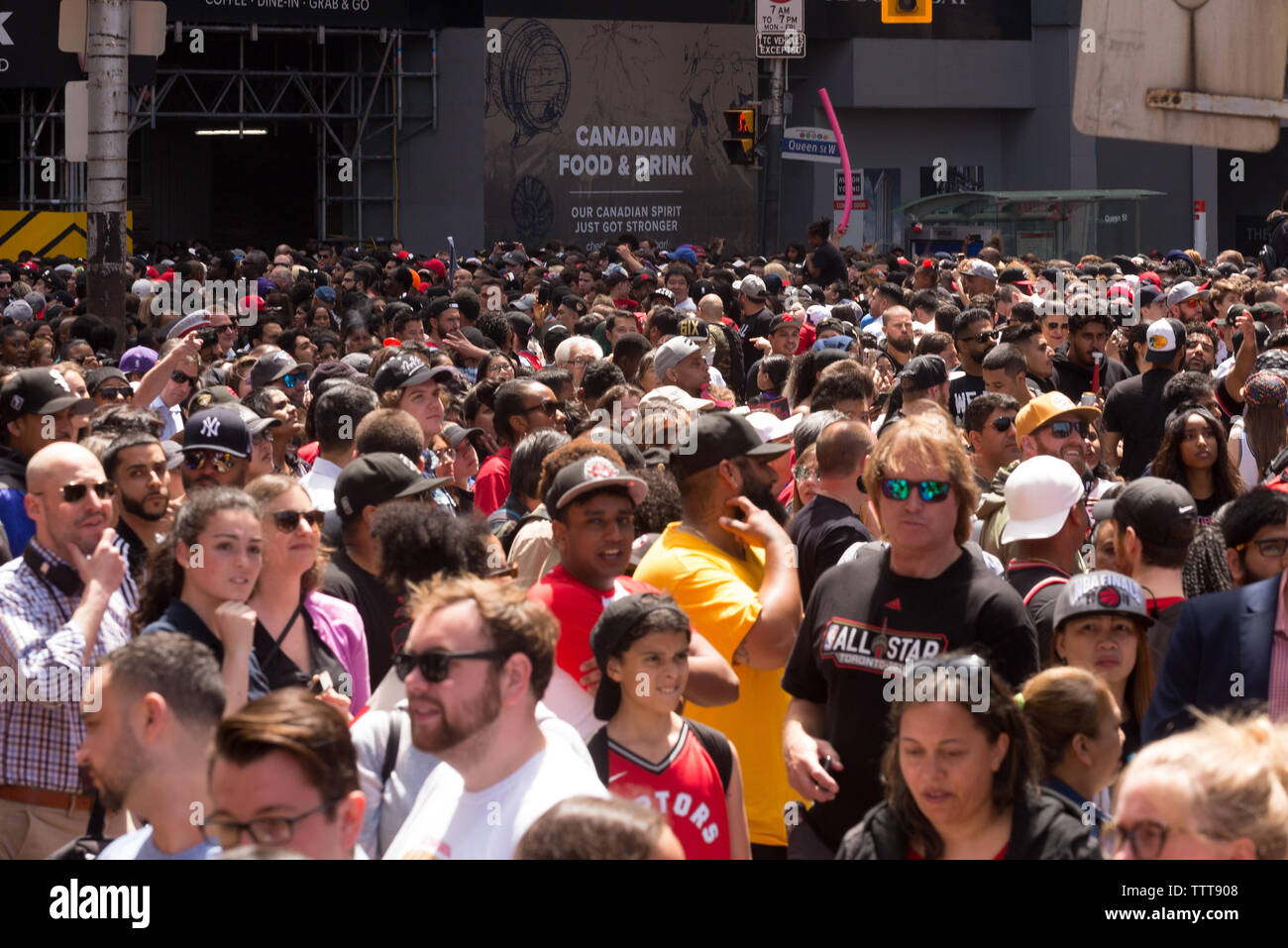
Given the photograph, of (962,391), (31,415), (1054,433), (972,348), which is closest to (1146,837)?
(1054,433)

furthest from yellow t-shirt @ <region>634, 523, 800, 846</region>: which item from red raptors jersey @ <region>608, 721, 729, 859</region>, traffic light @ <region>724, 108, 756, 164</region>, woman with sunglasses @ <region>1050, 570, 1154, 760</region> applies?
traffic light @ <region>724, 108, 756, 164</region>

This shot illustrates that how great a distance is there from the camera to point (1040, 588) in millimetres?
5344

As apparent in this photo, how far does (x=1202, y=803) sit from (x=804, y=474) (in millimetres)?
3856

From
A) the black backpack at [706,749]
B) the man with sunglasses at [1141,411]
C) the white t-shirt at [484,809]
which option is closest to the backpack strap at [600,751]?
Result: the black backpack at [706,749]

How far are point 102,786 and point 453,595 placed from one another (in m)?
0.92

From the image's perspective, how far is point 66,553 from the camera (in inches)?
206

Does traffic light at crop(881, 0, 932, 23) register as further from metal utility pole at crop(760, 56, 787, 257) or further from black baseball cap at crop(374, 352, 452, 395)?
black baseball cap at crop(374, 352, 452, 395)

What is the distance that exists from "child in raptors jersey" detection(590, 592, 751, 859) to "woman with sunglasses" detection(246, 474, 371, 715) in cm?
89

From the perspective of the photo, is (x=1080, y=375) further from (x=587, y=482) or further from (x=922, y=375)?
(x=587, y=482)

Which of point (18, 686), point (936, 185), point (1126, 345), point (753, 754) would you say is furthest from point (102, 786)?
point (936, 185)

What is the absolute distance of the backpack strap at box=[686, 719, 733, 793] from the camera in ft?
14.5

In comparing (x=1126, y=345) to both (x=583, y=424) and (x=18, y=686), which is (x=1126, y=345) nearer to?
(x=583, y=424)

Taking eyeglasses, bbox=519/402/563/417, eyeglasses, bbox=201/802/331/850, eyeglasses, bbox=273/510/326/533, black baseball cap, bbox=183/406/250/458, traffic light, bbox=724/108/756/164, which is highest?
traffic light, bbox=724/108/756/164

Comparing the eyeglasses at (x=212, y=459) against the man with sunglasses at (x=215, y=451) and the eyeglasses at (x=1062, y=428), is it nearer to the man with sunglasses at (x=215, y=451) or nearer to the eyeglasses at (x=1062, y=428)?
the man with sunglasses at (x=215, y=451)
